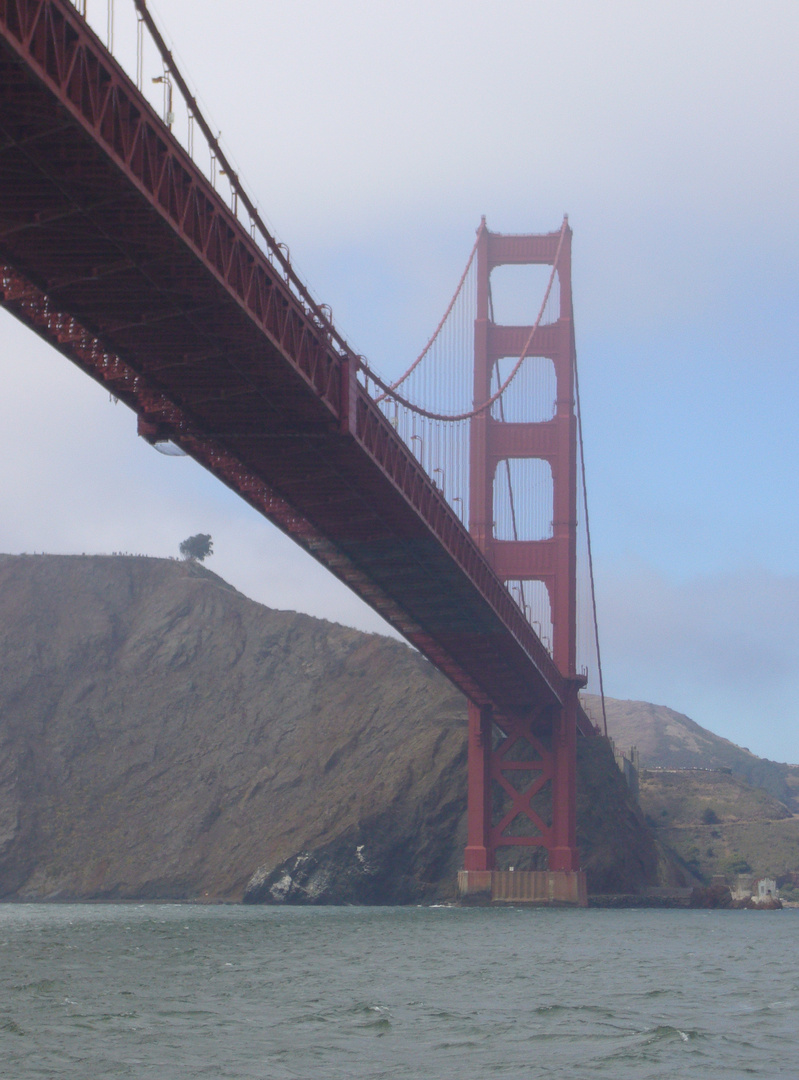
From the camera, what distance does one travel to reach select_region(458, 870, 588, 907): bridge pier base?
230ft

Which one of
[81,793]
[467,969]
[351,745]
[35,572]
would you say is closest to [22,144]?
[467,969]

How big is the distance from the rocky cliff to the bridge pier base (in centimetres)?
362

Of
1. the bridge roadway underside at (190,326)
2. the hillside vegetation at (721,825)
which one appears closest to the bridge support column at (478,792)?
the bridge roadway underside at (190,326)

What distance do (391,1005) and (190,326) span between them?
41.2 feet

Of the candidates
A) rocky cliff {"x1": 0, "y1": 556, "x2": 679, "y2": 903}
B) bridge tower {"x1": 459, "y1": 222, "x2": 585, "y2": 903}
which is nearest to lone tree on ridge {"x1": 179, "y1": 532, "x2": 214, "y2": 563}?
rocky cliff {"x1": 0, "y1": 556, "x2": 679, "y2": 903}

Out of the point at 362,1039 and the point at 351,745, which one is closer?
the point at 362,1039

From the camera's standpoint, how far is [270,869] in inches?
3088

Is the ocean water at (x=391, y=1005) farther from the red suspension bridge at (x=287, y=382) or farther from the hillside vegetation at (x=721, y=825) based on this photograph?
the hillside vegetation at (x=721, y=825)

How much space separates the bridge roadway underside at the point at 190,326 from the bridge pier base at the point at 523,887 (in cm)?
2275

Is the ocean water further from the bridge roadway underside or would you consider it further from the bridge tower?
the bridge tower

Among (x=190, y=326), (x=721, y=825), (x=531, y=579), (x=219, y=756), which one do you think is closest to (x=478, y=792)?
(x=531, y=579)

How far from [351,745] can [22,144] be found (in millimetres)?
69884

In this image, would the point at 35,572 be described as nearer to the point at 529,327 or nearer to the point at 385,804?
the point at 385,804

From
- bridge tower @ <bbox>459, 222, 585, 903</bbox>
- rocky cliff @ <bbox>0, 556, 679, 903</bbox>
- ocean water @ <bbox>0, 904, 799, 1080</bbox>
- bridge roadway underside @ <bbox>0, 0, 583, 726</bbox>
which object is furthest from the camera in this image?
rocky cliff @ <bbox>0, 556, 679, 903</bbox>
